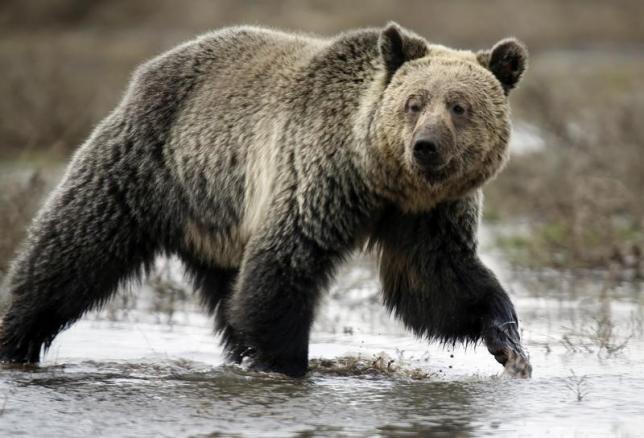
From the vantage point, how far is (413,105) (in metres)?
6.62

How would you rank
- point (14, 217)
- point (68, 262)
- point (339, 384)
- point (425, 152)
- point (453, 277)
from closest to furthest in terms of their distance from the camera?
1. point (425, 152)
2. point (339, 384)
3. point (453, 277)
4. point (68, 262)
5. point (14, 217)

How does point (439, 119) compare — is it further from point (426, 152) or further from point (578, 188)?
point (578, 188)

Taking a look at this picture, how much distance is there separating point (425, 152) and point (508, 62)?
889 millimetres

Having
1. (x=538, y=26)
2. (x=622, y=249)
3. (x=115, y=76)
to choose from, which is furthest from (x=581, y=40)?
(x=622, y=249)

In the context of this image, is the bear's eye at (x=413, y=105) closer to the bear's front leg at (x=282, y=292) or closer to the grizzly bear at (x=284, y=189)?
the grizzly bear at (x=284, y=189)

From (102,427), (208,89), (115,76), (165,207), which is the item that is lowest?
(102,427)

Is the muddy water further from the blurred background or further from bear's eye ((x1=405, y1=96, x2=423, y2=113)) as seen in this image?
the blurred background

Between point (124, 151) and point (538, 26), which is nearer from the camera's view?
point (124, 151)

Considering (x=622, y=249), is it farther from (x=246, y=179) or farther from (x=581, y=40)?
(x=581, y=40)

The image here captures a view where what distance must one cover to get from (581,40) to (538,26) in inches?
52.0

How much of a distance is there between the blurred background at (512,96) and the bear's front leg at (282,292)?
3.64m

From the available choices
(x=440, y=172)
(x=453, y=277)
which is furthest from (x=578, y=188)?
(x=440, y=172)

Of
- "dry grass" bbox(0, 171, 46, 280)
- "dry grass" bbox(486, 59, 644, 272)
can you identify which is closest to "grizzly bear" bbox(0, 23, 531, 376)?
"dry grass" bbox(0, 171, 46, 280)

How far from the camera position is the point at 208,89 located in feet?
24.9
